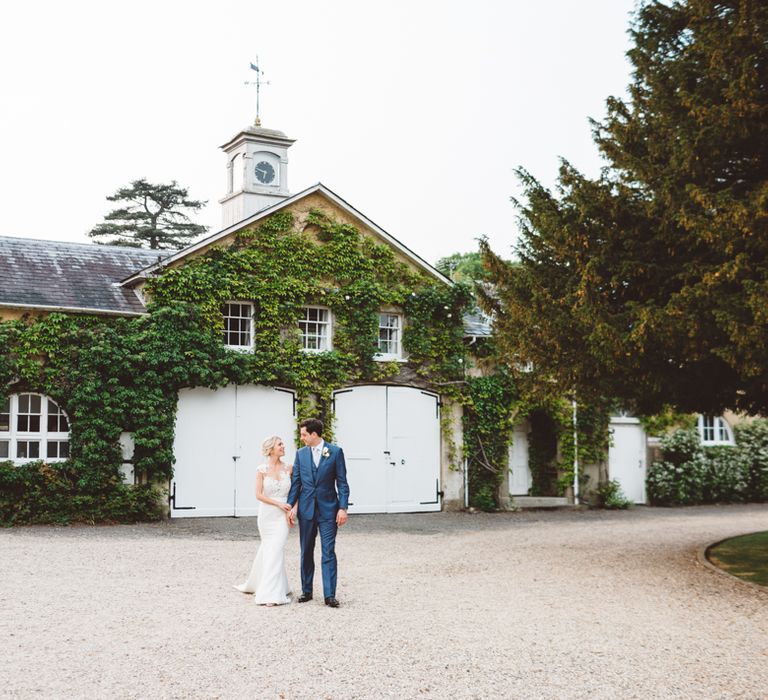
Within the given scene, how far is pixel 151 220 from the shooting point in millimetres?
50469

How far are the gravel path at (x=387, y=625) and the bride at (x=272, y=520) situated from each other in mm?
286

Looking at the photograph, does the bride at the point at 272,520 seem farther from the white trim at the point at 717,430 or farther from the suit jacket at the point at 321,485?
the white trim at the point at 717,430

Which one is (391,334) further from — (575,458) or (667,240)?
(667,240)

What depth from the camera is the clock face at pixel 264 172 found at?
2386cm

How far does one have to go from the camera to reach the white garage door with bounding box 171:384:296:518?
1873 cm

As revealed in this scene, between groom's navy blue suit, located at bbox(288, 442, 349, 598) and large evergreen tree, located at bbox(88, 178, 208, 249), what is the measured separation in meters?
41.8

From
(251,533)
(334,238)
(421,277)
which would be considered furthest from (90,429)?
(421,277)

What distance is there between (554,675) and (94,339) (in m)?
13.1

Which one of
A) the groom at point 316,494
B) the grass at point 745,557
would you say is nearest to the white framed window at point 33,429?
the groom at point 316,494

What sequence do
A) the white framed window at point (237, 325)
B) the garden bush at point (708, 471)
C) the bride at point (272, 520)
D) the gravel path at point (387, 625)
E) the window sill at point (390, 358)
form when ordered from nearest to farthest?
the gravel path at point (387, 625)
the bride at point (272, 520)
the white framed window at point (237, 325)
the window sill at point (390, 358)
the garden bush at point (708, 471)

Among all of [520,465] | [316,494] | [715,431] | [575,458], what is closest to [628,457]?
[575,458]

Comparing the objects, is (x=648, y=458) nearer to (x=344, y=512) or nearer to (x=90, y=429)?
(x=90, y=429)

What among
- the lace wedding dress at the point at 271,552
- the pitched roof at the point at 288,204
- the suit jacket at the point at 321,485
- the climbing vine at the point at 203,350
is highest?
the pitched roof at the point at 288,204

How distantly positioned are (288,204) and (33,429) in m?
7.18
